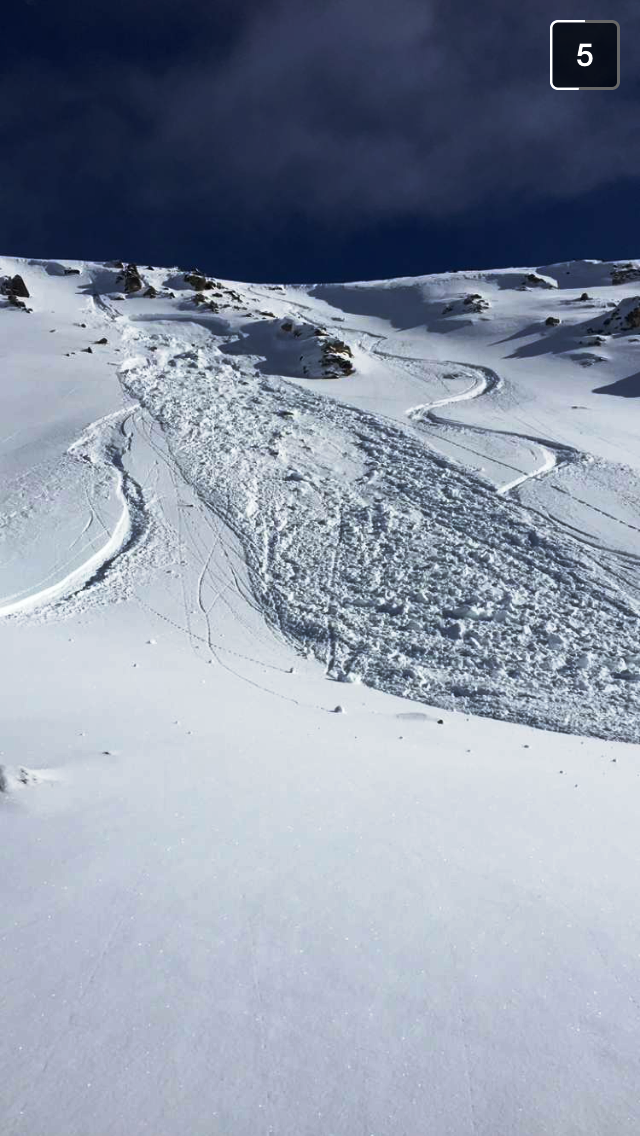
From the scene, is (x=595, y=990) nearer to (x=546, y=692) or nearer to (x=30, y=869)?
(x=30, y=869)

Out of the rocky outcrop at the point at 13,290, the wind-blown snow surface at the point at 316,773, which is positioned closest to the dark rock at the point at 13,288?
the rocky outcrop at the point at 13,290

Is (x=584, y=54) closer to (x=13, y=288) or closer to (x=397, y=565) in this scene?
(x=397, y=565)

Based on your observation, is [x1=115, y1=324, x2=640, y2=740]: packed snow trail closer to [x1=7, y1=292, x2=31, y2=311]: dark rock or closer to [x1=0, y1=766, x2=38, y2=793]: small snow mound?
[x1=0, y1=766, x2=38, y2=793]: small snow mound

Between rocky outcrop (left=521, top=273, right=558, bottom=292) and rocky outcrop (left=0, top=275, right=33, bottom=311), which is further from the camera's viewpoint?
rocky outcrop (left=521, top=273, right=558, bottom=292)

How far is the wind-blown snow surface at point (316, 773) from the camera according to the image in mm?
2426

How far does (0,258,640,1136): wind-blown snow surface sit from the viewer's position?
2426mm

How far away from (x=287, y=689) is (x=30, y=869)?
428cm

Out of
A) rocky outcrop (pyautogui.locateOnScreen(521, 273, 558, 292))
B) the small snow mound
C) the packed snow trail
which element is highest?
rocky outcrop (pyautogui.locateOnScreen(521, 273, 558, 292))

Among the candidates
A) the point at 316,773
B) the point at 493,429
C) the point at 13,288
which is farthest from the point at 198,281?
the point at 316,773

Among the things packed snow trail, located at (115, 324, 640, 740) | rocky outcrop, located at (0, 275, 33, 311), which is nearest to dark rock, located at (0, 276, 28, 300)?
rocky outcrop, located at (0, 275, 33, 311)

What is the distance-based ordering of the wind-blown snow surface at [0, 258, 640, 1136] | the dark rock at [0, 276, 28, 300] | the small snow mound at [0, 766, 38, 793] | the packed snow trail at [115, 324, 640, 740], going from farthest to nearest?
the dark rock at [0, 276, 28, 300] → the packed snow trail at [115, 324, 640, 740] → the small snow mound at [0, 766, 38, 793] → the wind-blown snow surface at [0, 258, 640, 1136]

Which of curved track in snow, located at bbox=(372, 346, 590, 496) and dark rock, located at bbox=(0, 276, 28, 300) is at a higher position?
dark rock, located at bbox=(0, 276, 28, 300)

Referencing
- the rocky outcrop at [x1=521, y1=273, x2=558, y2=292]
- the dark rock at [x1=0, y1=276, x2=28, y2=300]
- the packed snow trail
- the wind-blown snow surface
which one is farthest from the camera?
the rocky outcrop at [x1=521, y1=273, x2=558, y2=292]

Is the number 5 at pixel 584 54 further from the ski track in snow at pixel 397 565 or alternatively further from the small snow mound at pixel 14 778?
the small snow mound at pixel 14 778
